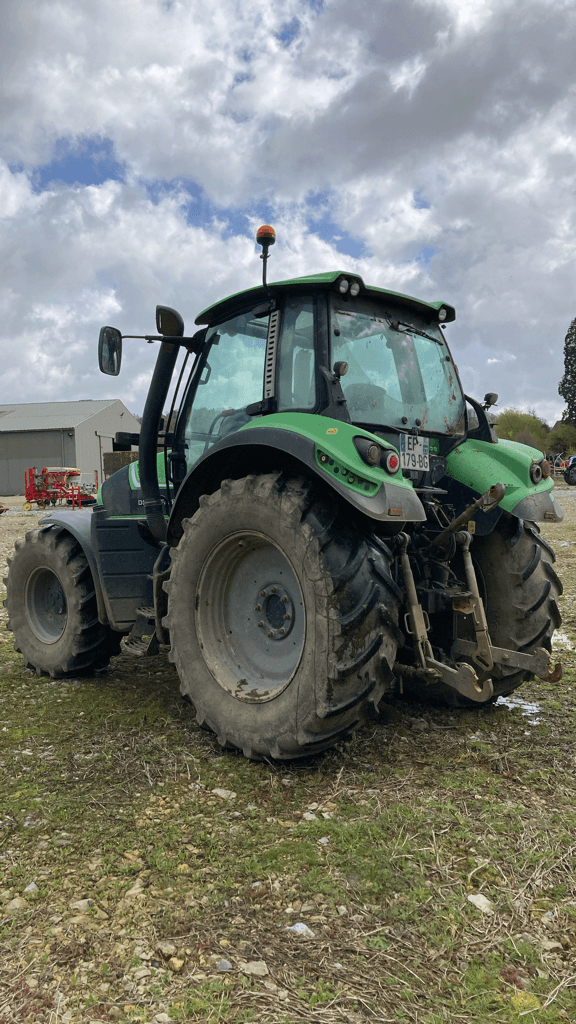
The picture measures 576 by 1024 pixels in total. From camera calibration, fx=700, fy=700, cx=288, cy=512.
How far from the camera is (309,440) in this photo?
300cm

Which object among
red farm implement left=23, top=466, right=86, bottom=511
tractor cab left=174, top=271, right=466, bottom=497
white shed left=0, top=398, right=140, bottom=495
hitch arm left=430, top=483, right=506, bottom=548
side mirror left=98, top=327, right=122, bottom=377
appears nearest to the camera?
hitch arm left=430, top=483, right=506, bottom=548

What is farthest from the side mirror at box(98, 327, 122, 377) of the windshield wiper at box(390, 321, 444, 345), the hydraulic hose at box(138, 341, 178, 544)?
the windshield wiper at box(390, 321, 444, 345)

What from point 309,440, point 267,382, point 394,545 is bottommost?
point 394,545

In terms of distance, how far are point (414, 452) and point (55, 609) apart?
2967 millimetres

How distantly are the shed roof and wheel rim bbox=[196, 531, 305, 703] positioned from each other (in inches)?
1705

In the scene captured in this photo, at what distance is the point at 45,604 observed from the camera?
524cm

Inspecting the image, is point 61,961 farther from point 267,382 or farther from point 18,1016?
point 267,382

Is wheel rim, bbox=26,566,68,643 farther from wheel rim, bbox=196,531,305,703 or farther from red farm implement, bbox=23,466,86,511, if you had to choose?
red farm implement, bbox=23,466,86,511

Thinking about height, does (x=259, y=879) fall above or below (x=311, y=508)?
below

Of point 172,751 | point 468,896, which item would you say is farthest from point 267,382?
point 468,896

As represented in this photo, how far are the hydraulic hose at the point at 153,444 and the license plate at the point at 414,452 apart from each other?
157cm

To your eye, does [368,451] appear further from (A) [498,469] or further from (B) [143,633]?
(B) [143,633]

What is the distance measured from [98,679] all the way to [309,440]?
9.14ft

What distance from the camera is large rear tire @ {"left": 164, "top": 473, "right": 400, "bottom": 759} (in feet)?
9.59
